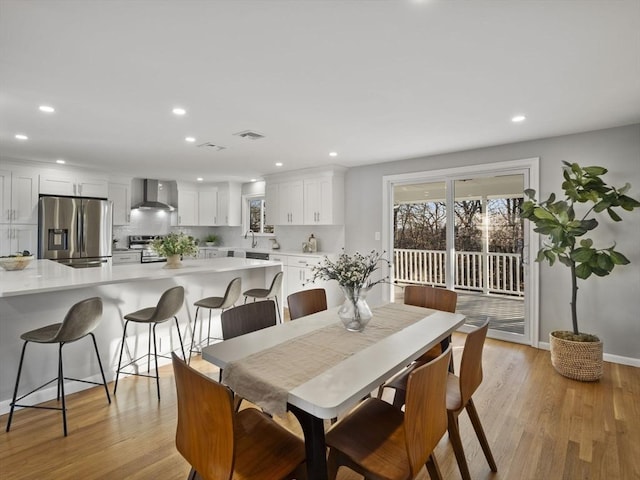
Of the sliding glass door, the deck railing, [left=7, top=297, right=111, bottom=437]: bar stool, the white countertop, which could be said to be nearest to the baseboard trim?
the sliding glass door

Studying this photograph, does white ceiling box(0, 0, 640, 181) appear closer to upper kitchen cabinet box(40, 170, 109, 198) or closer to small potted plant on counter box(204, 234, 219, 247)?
upper kitchen cabinet box(40, 170, 109, 198)

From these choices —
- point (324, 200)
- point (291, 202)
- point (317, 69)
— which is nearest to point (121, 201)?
point (291, 202)

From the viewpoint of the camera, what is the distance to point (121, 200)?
249 inches

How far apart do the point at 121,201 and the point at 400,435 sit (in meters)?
6.49

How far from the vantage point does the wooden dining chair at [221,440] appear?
3.67 feet

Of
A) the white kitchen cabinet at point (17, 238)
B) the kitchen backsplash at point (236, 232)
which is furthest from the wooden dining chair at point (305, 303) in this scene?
the white kitchen cabinet at point (17, 238)

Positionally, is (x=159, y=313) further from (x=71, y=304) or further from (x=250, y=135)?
(x=250, y=135)

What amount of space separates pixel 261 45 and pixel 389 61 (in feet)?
2.52

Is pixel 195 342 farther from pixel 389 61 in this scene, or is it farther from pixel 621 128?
pixel 621 128

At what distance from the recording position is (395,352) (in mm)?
1713


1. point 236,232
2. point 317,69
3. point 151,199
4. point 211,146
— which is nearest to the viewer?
point 317,69

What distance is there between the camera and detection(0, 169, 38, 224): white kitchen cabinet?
4.85 meters

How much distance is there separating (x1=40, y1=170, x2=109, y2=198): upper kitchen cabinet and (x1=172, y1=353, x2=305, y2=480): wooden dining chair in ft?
18.1

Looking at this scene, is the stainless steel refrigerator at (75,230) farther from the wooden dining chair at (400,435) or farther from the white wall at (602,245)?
the white wall at (602,245)
